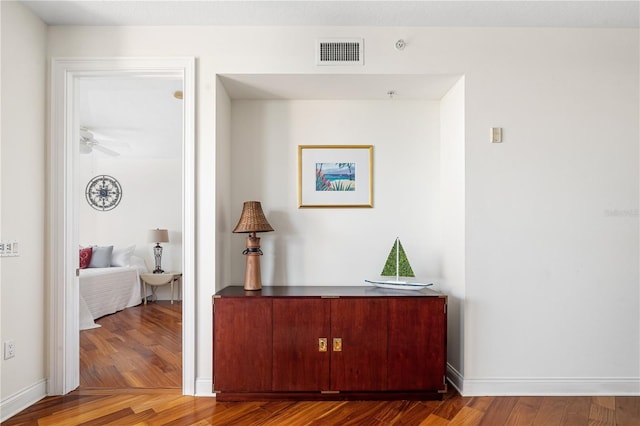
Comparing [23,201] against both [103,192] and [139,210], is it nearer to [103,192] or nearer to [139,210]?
[139,210]

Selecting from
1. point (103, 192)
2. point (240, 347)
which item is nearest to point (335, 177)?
point (240, 347)

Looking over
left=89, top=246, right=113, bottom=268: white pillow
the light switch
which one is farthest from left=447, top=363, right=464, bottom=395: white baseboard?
left=89, top=246, right=113, bottom=268: white pillow

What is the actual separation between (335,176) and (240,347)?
1454 mm

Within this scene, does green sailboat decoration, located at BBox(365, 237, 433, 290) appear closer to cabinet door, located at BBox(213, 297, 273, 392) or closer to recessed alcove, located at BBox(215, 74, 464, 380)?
recessed alcove, located at BBox(215, 74, 464, 380)

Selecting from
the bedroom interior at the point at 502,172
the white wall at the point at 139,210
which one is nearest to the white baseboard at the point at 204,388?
the bedroom interior at the point at 502,172

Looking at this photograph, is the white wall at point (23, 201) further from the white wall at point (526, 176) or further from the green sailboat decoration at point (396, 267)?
the green sailboat decoration at point (396, 267)

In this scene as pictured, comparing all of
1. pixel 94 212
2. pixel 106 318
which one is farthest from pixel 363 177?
pixel 94 212

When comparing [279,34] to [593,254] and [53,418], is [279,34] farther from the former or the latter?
[53,418]

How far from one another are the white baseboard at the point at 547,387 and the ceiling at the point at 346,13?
7.87ft

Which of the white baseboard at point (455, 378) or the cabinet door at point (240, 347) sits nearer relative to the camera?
the cabinet door at point (240, 347)

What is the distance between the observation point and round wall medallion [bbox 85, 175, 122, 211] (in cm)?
630

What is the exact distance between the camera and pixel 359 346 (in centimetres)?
254

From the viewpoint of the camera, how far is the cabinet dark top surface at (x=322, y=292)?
257 cm

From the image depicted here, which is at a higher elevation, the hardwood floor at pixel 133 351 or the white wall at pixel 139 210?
the white wall at pixel 139 210
